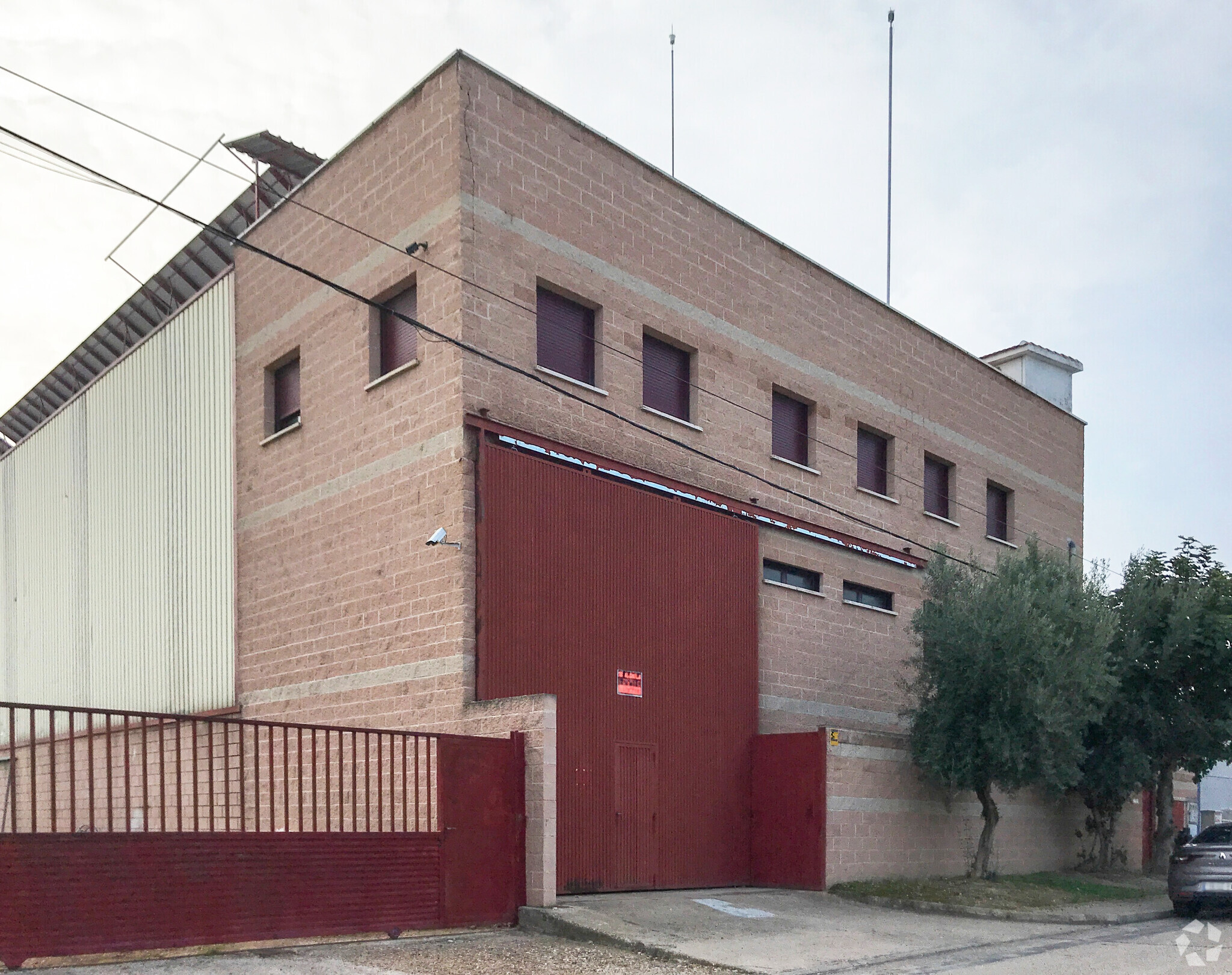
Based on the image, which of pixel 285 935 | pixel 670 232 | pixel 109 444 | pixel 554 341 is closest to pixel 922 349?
pixel 670 232

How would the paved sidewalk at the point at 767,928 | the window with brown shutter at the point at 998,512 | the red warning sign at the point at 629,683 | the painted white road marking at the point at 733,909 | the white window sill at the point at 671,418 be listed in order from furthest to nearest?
the window with brown shutter at the point at 998,512 < the white window sill at the point at 671,418 < the red warning sign at the point at 629,683 < the painted white road marking at the point at 733,909 < the paved sidewalk at the point at 767,928

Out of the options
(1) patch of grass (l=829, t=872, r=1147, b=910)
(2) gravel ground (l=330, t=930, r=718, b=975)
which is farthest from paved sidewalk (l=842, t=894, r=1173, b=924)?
(2) gravel ground (l=330, t=930, r=718, b=975)

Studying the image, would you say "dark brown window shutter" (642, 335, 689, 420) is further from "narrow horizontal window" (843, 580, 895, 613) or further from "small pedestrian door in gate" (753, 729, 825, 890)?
"small pedestrian door in gate" (753, 729, 825, 890)

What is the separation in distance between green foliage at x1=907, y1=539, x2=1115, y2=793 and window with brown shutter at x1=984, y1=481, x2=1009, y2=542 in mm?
6600

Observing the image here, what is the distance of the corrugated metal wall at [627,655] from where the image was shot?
16.2 metres

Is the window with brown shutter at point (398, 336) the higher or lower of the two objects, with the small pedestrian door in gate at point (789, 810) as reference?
higher

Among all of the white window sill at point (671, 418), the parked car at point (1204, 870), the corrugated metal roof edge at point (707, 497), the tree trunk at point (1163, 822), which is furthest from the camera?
the tree trunk at point (1163, 822)

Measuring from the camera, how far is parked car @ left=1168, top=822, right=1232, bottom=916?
17000 mm

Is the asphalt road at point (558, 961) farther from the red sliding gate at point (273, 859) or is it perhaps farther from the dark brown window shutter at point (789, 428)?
the dark brown window shutter at point (789, 428)

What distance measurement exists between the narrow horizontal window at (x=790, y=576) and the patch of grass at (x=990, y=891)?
4.87 metres

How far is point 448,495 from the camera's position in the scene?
1620 centimetres

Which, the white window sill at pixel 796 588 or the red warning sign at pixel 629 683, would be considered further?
the white window sill at pixel 796 588

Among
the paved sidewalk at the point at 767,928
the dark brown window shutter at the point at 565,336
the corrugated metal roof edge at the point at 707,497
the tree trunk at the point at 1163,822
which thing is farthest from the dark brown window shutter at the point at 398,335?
the tree trunk at the point at 1163,822

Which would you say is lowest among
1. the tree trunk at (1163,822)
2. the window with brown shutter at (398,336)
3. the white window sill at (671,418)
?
the tree trunk at (1163,822)
